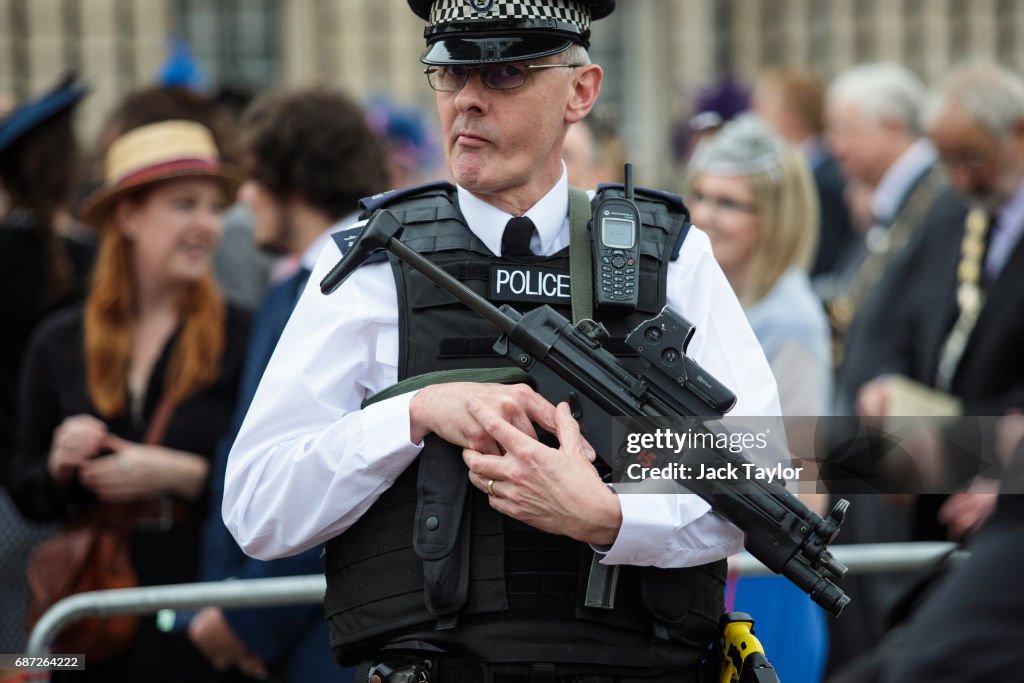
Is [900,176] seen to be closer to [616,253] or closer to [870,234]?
[870,234]

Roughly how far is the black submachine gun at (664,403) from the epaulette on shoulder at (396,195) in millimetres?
299

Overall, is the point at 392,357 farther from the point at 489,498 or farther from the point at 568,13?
the point at 568,13

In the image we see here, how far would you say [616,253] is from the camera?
3230 mm

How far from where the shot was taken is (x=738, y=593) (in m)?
5.16

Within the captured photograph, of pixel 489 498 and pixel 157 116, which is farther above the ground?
pixel 157 116

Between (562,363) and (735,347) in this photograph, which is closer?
(562,363)

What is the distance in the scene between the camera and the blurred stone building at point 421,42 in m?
18.6

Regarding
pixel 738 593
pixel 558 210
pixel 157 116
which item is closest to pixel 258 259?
pixel 157 116

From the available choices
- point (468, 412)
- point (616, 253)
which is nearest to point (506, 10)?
point (616, 253)

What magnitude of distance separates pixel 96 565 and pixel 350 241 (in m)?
2.16

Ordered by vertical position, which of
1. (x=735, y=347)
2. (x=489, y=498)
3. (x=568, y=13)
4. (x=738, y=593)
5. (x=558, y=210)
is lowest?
(x=738, y=593)

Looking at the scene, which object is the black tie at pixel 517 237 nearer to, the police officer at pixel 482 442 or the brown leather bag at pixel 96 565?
the police officer at pixel 482 442

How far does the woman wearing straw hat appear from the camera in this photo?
500cm

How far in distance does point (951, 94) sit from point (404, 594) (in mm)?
4026
